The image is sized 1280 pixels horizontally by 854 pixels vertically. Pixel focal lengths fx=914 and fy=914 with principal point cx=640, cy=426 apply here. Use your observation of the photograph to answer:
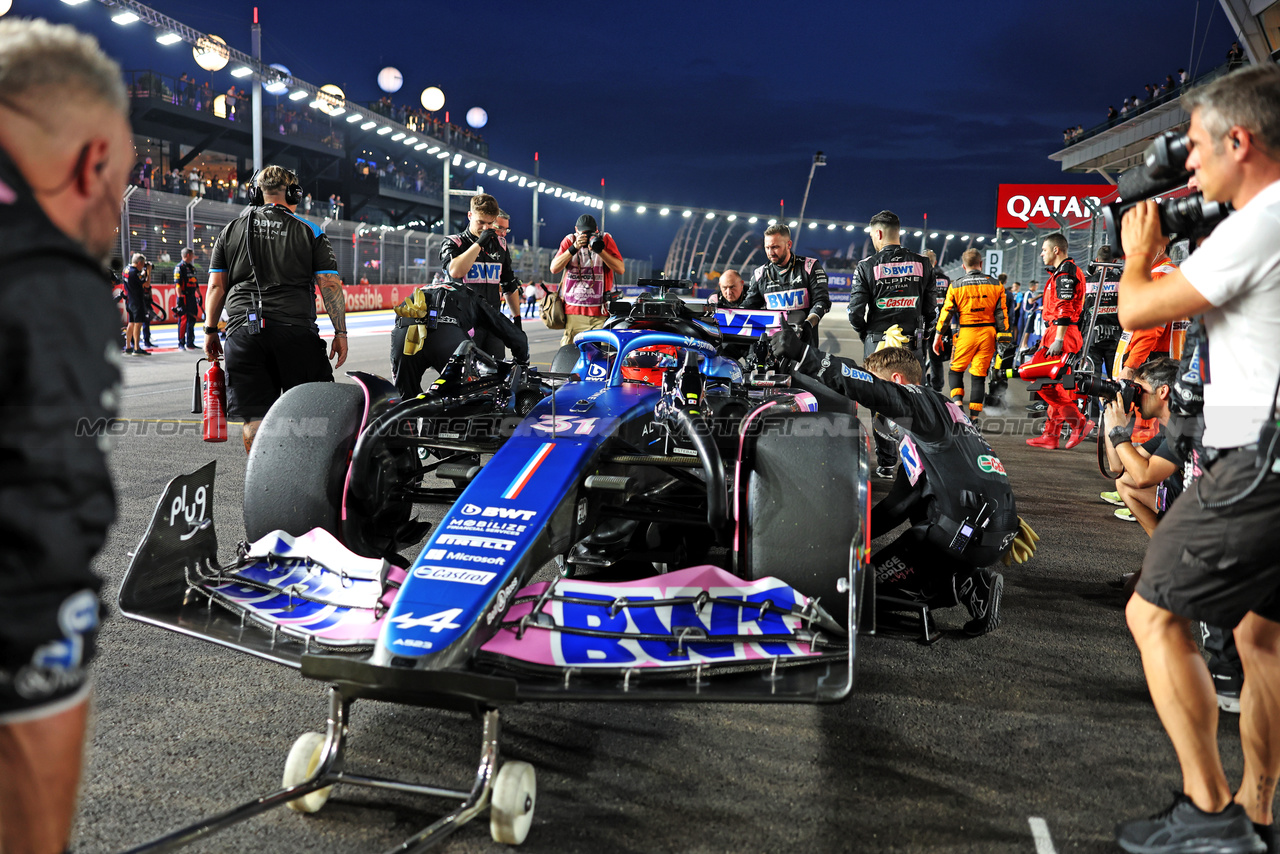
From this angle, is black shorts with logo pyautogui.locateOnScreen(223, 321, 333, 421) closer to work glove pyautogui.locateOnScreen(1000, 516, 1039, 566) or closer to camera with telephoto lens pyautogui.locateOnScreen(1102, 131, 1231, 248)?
work glove pyautogui.locateOnScreen(1000, 516, 1039, 566)

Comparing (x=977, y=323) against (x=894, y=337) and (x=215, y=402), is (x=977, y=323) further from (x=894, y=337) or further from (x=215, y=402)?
(x=215, y=402)

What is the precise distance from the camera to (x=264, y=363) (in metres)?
4.85

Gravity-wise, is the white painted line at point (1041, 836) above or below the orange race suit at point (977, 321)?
below

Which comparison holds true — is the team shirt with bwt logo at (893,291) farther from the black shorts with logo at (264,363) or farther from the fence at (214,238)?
the fence at (214,238)

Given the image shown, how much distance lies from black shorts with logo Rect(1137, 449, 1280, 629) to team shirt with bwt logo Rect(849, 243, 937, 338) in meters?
5.51

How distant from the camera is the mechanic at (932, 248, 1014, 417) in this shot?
8977 mm

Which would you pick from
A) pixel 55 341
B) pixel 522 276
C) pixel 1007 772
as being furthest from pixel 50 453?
pixel 522 276

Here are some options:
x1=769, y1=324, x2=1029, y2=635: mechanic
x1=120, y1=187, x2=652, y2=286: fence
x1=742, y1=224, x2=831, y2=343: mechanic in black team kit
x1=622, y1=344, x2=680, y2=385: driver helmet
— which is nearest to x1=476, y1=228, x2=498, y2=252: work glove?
x1=742, y1=224, x2=831, y2=343: mechanic in black team kit

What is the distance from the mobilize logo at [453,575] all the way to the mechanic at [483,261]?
14.6 ft

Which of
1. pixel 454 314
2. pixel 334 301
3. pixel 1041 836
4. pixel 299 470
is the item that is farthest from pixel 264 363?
pixel 1041 836

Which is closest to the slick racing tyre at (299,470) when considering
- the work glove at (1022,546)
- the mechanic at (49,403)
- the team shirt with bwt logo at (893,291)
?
the mechanic at (49,403)

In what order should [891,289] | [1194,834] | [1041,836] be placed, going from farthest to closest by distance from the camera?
[891,289], [1041,836], [1194,834]

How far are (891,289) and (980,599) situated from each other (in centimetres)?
447

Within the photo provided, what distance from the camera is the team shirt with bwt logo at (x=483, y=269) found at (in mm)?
6805
